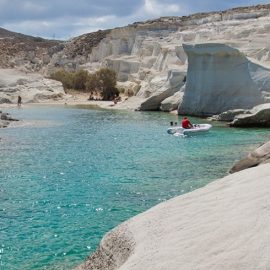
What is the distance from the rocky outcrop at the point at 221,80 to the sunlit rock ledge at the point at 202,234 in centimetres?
2855

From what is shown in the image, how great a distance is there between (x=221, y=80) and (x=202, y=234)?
106 feet

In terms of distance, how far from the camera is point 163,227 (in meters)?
6.53

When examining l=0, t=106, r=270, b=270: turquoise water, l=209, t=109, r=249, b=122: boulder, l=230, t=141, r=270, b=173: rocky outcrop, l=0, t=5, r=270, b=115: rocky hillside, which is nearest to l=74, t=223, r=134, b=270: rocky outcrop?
l=0, t=106, r=270, b=270: turquoise water

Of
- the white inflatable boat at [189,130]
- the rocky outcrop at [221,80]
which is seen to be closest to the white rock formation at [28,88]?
the rocky outcrop at [221,80]

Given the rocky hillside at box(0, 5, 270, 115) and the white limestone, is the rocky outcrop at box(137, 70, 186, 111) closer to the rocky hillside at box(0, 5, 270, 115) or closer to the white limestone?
the rocky hillside at box(0, 5, 270, 115)

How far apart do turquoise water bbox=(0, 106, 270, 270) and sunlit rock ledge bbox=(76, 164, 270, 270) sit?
2292 mm

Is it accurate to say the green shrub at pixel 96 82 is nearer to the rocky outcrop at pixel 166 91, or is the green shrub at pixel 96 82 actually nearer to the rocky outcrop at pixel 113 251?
the rocky outcrop at pixel 166 91

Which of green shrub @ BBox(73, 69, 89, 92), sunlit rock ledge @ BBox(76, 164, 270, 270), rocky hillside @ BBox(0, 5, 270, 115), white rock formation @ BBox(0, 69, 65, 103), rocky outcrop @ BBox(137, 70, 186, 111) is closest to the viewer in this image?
sunlit rock ledge @ BBox(76, 164, 270, 270)

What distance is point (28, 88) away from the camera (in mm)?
64938

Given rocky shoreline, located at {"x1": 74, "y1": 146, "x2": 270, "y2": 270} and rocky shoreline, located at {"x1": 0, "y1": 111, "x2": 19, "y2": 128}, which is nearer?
rocky shoreline, located at {"x1": 74, "y1": 146, "x2": 270, "y2": 270}

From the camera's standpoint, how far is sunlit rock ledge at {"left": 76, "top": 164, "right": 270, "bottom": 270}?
5148 millimetres

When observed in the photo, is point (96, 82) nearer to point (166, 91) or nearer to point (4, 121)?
point (166, 91)

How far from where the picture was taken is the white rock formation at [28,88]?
62700mm

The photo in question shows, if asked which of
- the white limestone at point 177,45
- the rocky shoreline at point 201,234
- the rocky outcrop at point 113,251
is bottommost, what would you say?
the rocky outcrop at point 113,251
